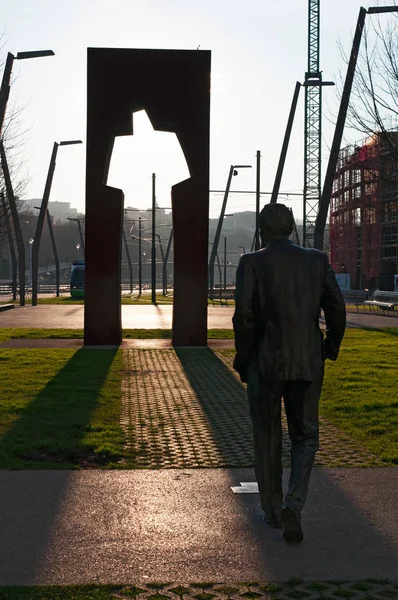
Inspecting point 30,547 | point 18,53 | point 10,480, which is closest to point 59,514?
point 30,547

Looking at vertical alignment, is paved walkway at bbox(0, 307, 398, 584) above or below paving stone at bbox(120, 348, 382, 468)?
above

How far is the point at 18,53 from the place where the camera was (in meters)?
24.4

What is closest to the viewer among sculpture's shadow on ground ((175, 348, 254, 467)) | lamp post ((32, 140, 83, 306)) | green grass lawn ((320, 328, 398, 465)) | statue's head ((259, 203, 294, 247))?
statue's head ((259, 203, 294, 247))

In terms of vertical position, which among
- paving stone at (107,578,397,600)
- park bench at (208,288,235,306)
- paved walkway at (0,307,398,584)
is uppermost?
paving stone at (107,578,397,600)

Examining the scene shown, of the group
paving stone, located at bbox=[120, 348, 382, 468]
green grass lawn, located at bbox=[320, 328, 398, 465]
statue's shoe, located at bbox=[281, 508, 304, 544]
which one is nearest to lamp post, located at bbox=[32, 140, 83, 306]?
green grass lawn, located at bbox=[320, 328, 398, 465]

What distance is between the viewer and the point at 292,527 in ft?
16.4

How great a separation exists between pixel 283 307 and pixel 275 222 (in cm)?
51

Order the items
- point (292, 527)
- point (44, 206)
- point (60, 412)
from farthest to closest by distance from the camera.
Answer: point (44, 206) < point (60, 412) < point (292, 527)

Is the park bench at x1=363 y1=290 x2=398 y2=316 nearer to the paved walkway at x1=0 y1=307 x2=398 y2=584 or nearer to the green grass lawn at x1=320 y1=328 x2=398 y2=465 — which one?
the green grass lawn at x1=320 y1=328 x2=398 y2=465

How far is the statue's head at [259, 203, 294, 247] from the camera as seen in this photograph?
17.8 feet

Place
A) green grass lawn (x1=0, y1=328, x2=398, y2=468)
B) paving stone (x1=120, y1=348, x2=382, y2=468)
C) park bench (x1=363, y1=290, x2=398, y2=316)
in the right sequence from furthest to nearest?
park bench (x1=363, y1=290, x2=398, y2=316) < green grass lawn (x1=0, y1=328, x2=398, y2=468) < paving stone (x1=120, y1=348, x2=382, y2=468)

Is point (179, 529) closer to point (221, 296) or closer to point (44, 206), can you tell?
point (44, 206)

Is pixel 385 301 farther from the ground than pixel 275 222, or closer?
closer

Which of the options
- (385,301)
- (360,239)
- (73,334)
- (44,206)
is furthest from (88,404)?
(360,239)
